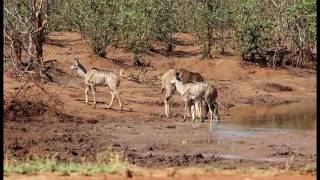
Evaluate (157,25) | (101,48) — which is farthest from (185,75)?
(157,25)

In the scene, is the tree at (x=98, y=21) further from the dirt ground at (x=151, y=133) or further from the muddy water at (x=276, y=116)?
the muddy water at (x=276, y=116)

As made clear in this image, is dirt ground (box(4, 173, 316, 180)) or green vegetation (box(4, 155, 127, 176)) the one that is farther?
green vegetation (box(4, 155, 127, 176))

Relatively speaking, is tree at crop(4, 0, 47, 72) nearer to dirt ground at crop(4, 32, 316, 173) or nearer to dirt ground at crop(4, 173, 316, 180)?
dirt ground at crop(4, 32, 316, 173)

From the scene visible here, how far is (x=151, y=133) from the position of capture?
53.9ft

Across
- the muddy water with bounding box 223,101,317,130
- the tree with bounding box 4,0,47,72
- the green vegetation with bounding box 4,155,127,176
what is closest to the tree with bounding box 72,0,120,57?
the tree with bounding box 4,0,47,72

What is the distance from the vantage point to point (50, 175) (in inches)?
402

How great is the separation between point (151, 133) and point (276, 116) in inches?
235

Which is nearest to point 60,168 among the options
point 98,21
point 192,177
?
point 192,177

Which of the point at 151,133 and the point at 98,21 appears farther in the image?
the point at 98,21

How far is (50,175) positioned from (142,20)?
73.0 ft

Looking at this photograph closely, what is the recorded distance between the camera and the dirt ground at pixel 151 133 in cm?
1308

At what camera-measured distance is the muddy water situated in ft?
61.6

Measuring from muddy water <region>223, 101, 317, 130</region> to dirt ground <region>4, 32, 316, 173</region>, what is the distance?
606 millimetres

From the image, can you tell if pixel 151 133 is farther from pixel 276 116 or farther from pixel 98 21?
pixel 98 21
